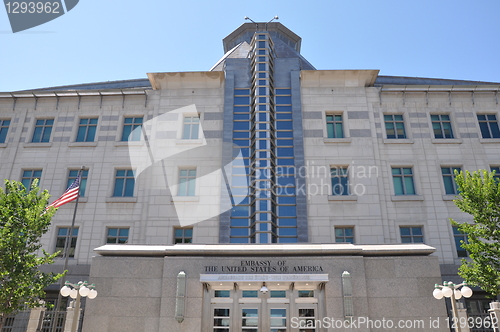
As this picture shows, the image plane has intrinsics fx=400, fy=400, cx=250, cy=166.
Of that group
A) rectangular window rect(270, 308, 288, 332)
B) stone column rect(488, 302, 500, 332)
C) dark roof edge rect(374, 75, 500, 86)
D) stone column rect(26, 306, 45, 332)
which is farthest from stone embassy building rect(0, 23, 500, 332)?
dark roof edge rect(374, 75, 500, 86)

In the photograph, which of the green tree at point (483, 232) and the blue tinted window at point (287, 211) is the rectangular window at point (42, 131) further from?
the green tree at point (483, 232)

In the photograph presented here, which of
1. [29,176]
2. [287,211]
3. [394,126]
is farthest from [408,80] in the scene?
[29,176]

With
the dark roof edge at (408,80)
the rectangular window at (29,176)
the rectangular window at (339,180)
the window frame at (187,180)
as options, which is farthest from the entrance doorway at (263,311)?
the dark roof edge at (408,80)

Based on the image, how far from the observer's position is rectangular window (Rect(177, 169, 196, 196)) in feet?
91.0

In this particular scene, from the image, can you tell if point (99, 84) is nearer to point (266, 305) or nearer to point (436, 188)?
point (266, 305)

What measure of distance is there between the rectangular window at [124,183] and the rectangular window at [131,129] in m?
2.58

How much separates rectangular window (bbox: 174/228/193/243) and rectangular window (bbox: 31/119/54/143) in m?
12.7

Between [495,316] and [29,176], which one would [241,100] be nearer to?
[29,176]

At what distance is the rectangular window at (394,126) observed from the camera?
29.5 metres

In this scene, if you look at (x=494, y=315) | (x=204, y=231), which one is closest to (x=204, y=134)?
(x=204, y=231)

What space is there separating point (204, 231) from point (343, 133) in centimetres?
1230

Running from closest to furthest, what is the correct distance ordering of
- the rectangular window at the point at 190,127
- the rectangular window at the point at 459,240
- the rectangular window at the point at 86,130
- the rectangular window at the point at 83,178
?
the rectangular window at the point at 459,240 < the rectangular window at the point at 83,178 < the rectangular window at the point at 190,127 < the rectangular window at the point at 86,130

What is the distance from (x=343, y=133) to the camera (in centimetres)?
2941

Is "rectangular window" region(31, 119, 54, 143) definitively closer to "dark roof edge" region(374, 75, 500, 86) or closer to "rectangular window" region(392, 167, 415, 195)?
"rectangular window" region(392, 167, 415, 195)
